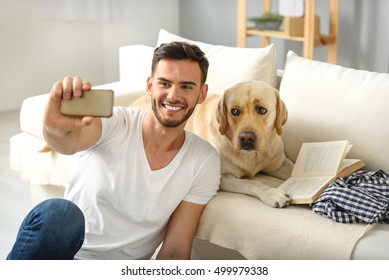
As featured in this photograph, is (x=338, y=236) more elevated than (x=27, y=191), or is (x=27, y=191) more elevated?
(x=338, y=236)

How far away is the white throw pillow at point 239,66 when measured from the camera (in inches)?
96.4

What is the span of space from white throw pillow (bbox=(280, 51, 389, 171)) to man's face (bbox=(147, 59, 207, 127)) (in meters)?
0.54

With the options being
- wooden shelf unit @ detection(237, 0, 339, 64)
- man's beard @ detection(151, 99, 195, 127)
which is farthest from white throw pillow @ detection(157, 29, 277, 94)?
wooden shelf unit @ detection(237, 0, 339, 64)

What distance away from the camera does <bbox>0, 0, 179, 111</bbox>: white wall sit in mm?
4898

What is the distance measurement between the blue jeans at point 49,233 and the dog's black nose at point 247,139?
58cm

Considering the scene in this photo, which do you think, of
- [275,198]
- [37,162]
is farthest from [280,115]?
[37,162]

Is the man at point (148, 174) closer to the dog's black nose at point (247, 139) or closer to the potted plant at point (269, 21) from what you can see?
the dog's black nose at point (247, 139)

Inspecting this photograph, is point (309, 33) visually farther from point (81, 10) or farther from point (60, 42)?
point (60, 42)

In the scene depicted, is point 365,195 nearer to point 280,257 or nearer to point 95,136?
point 280,257

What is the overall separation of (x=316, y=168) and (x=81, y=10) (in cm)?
348

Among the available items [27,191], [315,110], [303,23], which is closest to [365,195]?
[315,110]

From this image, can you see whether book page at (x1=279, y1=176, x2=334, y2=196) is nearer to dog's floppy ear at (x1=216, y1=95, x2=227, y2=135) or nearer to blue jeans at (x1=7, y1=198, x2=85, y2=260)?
dog's floppy ear at (x1=216, y1=95, x2=227, y2=135)
